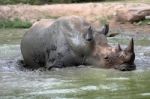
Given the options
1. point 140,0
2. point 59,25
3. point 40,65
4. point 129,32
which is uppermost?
point 59,25

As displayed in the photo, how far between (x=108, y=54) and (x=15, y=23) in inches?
453

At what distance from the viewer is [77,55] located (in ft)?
38.1

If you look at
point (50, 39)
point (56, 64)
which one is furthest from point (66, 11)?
point (56, 64)

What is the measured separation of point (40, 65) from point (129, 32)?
283 inches

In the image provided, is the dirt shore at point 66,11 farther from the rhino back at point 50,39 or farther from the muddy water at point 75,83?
the muddy water at point 75,83

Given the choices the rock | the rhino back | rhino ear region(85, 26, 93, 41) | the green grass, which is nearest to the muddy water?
the rhino back

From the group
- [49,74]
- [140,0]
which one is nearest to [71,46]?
[49,74]

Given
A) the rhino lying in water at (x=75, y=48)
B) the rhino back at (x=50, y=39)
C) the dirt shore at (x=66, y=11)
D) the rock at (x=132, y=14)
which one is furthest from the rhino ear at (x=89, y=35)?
the dirt shore at (x=66, y=11)

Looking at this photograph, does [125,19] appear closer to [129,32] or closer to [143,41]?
[129,32]

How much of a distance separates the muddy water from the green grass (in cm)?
893

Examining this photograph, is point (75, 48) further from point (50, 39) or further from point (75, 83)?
point (75, 83)

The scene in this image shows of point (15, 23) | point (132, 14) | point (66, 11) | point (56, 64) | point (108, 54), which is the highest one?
point (108, 54)

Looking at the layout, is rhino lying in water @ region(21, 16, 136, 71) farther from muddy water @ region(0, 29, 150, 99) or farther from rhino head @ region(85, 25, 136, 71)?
muddy water @ region(0, 29, 150, 99)

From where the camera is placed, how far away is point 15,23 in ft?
73.4
